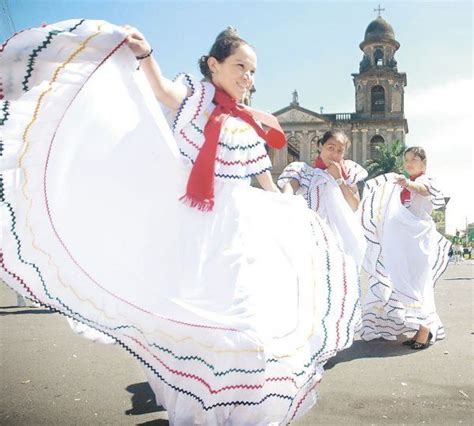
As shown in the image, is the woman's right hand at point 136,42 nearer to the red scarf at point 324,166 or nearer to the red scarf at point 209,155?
the red scarf at point 209,155

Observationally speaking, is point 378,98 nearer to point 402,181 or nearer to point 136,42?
point 402,181

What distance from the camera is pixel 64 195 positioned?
7.97 ft

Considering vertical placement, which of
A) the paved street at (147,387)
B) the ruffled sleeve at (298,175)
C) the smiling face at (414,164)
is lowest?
the paved street at (147,387)

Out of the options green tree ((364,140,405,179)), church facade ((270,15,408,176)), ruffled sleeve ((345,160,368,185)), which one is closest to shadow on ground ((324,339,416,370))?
ruffled sleeve ((345,160,368,185))

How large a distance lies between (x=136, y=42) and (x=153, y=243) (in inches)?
33.9

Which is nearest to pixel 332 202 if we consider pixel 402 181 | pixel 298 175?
pixel 298 175

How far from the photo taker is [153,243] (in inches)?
101

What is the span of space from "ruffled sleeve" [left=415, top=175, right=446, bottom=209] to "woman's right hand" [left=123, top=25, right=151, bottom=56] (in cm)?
360

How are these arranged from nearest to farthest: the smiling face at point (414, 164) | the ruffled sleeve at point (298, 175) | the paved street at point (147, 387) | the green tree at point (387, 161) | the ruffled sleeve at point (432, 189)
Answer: the paved street at point (147, 387) < the ruffled sleeve at point (298, 175) < the ruffled sleeve at point (432, 189) < the smiling face at point (414, 164) < the green tree at point (387, 161)

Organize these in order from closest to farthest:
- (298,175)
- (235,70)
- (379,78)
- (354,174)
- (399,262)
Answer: (235,70) → (298,175) → (354,174) → (399,262) → (379,78)

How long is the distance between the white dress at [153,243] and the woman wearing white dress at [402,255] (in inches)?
106

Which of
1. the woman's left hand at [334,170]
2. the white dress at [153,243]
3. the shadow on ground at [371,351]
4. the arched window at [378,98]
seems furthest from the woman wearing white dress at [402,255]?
the arched window at [378,98]

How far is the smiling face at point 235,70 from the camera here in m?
2.81

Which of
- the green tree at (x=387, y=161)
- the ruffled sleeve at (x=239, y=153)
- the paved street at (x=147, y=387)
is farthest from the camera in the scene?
the green tree at (x=387, y=161)
